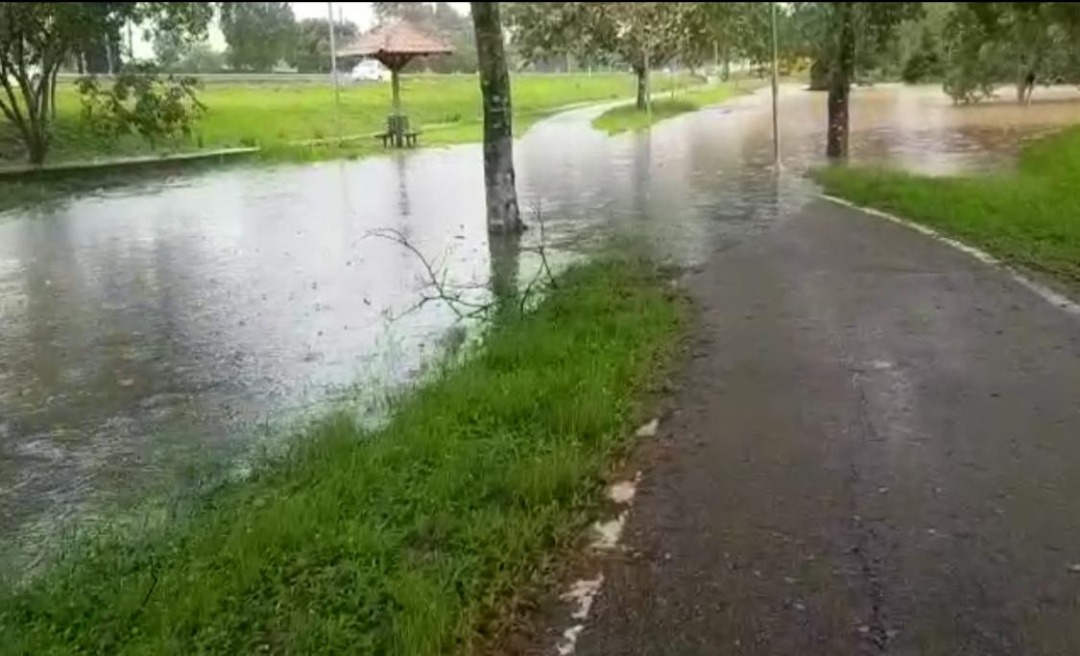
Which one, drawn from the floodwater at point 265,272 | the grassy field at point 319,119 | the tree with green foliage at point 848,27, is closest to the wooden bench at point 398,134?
the grassy field at point 319,119

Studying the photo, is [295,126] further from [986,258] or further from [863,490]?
[863,490]

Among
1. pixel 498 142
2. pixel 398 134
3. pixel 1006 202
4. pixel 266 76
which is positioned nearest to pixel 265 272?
pixel 498 142

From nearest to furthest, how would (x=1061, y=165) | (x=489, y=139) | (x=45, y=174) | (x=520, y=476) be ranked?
(x=520, y=476) → (x=489, y=139) → (x=1061, y=165) → (x=45, y=174)

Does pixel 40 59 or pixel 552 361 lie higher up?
pixel 40 59

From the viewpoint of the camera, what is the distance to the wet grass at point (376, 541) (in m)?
3.72

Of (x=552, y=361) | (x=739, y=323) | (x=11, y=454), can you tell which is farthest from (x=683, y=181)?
(x=11, y=454)

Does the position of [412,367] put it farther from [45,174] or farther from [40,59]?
[45,174]

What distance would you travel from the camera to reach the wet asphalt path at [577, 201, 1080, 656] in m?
3.82

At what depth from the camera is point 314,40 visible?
514cm

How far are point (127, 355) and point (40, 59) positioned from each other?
12608mm

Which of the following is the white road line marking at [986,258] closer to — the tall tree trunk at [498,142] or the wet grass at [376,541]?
the wet grass at [376,541]

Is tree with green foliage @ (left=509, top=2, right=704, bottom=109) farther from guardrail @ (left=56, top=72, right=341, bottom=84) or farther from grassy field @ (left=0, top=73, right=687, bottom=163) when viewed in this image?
grassy field @ (left=0, top=73, right=687, bottom=163)

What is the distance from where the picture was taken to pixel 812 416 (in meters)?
6.06

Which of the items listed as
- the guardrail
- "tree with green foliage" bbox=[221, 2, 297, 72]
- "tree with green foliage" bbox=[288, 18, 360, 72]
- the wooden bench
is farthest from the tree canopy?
the wooden bench
